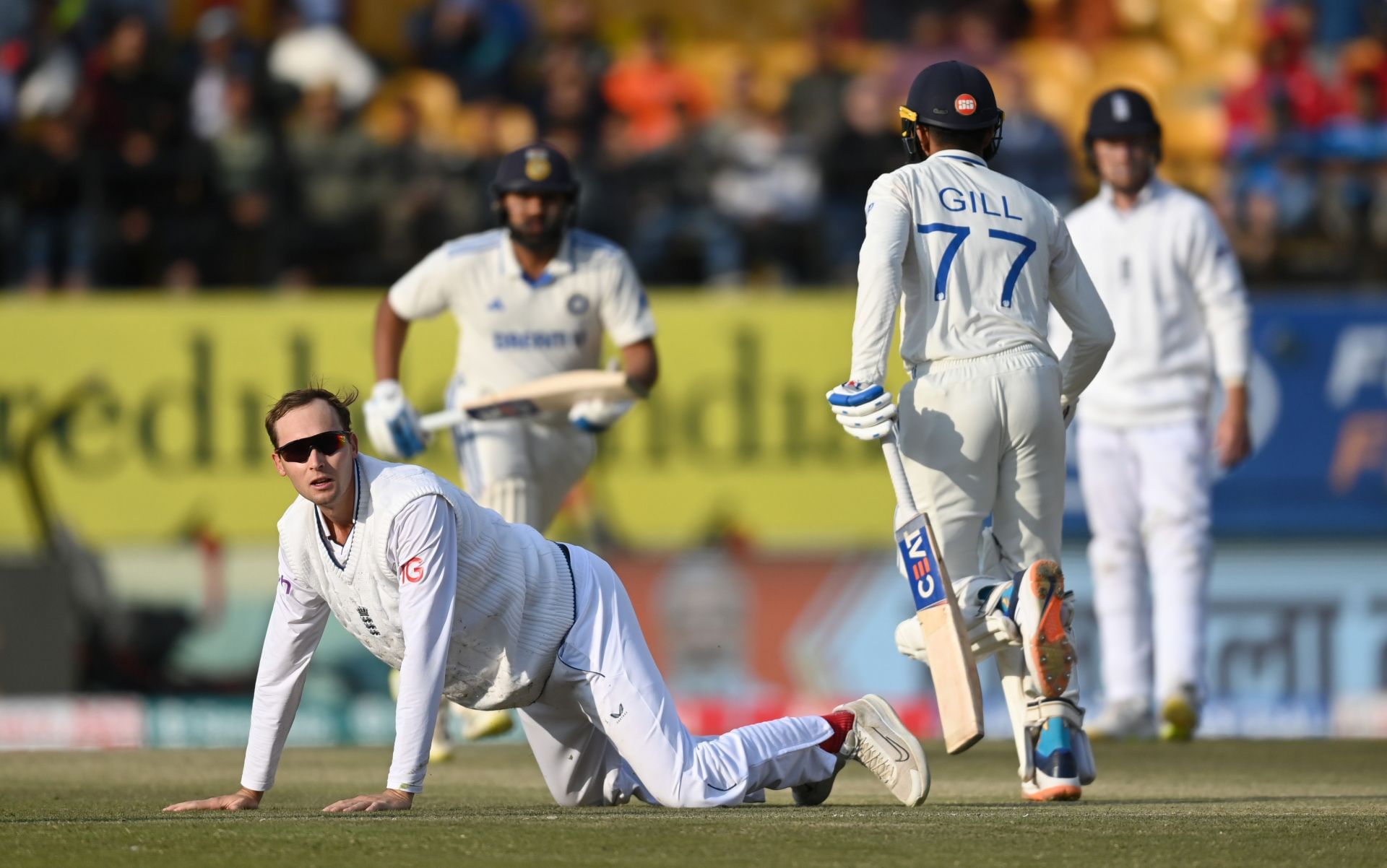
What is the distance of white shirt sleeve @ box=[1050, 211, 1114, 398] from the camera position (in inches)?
254

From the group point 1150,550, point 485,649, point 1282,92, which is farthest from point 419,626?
point 1282,92

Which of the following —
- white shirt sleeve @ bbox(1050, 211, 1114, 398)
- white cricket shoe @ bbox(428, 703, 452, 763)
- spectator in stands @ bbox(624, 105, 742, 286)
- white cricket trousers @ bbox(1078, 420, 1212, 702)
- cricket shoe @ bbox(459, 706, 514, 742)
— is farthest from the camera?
spectator in stands @ bbox(624, 105, 742, 286)

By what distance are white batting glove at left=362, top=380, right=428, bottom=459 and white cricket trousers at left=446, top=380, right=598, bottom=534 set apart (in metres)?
0.16

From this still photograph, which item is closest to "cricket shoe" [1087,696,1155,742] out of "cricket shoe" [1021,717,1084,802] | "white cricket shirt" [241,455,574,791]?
"cricket shoe" [1021,717,1084,802]

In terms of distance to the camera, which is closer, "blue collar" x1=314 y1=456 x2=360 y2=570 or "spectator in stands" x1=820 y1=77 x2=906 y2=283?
"blue collar" x1=314 y1=456 x2=360 y2=570

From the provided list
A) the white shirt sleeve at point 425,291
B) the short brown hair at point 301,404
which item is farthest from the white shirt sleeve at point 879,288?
→ the white shirt sleeve at point 425,291

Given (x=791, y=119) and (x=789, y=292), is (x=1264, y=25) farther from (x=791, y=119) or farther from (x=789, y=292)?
(x=789, y=292)

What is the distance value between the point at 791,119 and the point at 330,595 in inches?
345

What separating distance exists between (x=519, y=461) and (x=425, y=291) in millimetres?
789

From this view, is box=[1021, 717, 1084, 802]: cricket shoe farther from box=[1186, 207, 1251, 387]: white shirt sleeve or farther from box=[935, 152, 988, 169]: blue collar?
box=[1186, 207, 1251, 387]: white shirt sleeve

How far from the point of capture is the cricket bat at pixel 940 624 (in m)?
5.95

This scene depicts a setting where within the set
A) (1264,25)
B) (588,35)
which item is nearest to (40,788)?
(588,35)

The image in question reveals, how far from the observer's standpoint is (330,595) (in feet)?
18.1

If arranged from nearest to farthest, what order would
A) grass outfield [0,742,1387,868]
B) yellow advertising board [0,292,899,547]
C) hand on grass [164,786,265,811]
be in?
grass outfield [0,742,1387,868], hand on grass [164,786,265,811], yellow advertising board [0,292,899,547]
